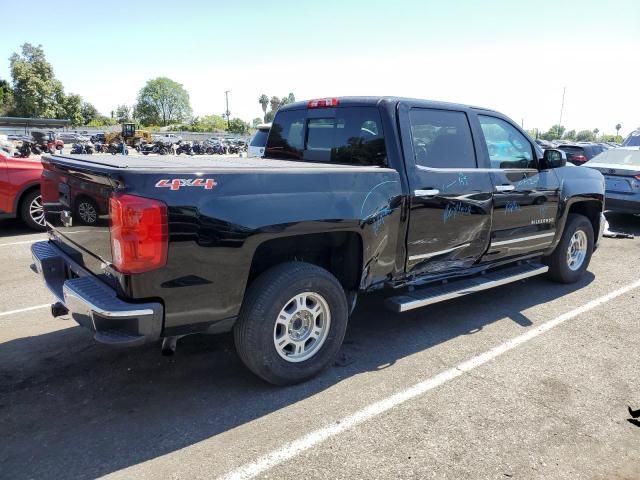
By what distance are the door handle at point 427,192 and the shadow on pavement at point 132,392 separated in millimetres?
1283

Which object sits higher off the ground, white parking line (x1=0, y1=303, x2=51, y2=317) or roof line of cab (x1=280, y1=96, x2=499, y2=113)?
roof line of cab (x1=280, y1=96, x2=499, y2=113)

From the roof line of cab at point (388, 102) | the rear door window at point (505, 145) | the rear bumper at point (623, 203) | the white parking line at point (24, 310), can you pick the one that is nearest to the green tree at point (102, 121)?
the rear bumper at point (623, 203)

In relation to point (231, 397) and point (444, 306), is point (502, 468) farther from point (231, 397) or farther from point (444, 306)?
point (444, 306)

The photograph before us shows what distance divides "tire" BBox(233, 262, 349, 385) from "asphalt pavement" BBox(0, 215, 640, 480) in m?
0.16

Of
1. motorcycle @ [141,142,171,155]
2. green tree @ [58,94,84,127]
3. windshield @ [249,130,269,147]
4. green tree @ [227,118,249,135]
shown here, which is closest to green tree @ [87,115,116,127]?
green tree @ [58,94,84,127]

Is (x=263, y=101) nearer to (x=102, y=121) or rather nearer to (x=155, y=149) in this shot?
(x=102, y=121)

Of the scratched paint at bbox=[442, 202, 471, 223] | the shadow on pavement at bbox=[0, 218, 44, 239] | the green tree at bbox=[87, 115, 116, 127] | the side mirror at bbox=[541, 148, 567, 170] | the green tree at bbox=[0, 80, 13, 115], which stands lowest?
the shadow on pavement at bbox=[0, 218, 44, 239]

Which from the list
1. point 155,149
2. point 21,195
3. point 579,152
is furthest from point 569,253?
point 155,149

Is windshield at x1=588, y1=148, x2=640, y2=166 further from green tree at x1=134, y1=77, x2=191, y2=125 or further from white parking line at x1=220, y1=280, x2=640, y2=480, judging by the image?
green tree at x1=134, y1=77, x2=191, y2=125

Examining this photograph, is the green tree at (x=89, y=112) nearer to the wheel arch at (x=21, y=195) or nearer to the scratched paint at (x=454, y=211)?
the wheel arch at (x=21, y=195)

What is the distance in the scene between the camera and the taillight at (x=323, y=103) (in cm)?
432

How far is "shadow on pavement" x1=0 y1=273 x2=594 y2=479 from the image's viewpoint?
2664 mm

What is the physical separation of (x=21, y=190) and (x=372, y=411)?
734cm

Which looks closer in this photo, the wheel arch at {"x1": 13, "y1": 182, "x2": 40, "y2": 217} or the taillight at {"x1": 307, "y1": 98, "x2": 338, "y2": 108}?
the taillight at {"x1": 307, "y1": 98, "x2": 338, "y2": 108}
